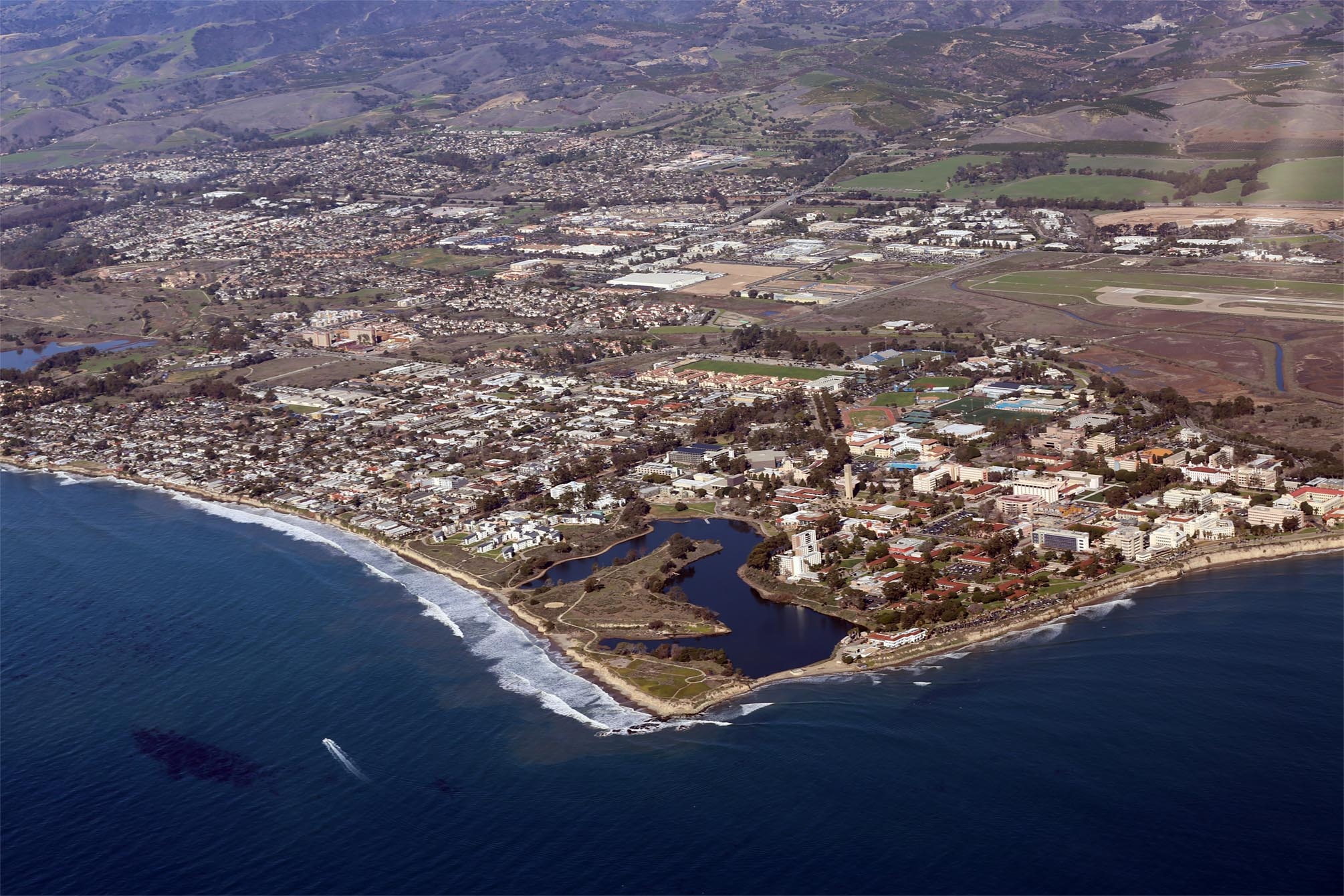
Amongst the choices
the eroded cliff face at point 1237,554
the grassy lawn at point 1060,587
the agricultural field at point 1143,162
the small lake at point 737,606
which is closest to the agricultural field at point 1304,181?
the agricultural field at point 1143,162

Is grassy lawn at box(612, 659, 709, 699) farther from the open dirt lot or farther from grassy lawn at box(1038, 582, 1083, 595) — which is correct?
the open dirt lot

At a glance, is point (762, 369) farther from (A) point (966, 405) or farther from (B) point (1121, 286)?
(B) point (1121, 286)

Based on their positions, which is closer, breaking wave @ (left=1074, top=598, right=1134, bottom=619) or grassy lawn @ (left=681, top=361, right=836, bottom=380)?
breaking wave @ (left=1074, top=598, right=1134, bottom=619)

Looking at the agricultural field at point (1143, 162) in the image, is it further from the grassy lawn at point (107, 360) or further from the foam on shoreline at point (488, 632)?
the foam on shoreline at point (488, 632)

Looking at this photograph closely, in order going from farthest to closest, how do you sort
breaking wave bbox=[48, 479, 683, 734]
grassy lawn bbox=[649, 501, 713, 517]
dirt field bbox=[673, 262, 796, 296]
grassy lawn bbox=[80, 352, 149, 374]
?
dirt field bbox=[673, 262, 796, 296] → grassy lawn bbox=[80, 352, 149, 374] → grassy lawn bbox=[649, 501, 713, 517] → breaking wave bbox=[48, 479, 683, 734]

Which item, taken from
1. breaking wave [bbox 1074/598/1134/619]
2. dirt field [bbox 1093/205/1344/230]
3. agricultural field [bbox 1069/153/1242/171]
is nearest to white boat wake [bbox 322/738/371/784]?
breaking wave [bbox 1074/598/1134/619]

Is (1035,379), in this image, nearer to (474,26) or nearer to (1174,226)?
(1174,226)
